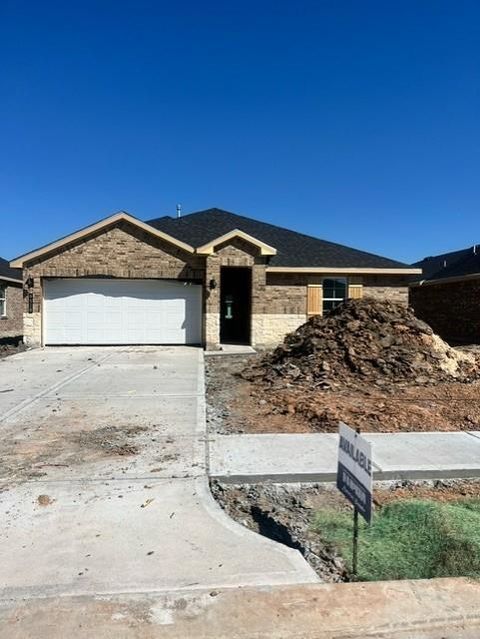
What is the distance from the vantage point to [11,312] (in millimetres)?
26734

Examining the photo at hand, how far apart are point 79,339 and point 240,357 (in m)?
6.42

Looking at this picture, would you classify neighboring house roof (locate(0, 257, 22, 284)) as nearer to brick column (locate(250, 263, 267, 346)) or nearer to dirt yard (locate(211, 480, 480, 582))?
brick column (locate(250, 263, 267, 346))

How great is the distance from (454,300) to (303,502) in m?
20.3

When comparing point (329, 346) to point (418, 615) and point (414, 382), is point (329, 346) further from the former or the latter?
point (418, 615)

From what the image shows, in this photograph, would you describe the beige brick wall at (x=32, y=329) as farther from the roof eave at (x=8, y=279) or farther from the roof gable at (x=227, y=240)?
the roof eave at (x=8, y=279)

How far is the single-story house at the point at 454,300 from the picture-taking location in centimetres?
2114

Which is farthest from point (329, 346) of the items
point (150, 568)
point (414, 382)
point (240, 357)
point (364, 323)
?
point (150, 568)

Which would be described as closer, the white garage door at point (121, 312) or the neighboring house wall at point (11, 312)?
the white garage door at point (121, 312)

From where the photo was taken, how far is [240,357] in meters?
16.1

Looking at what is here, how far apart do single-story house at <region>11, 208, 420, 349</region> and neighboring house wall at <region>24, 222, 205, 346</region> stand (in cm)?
4

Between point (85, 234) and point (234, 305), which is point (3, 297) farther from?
point (234, 305)

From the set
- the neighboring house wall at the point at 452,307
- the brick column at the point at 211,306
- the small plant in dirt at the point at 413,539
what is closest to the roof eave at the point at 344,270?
the brick column at the point at 211,306

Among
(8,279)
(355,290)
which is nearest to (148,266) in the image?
(355,290)

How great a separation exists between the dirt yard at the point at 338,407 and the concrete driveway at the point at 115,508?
2.39 ft
